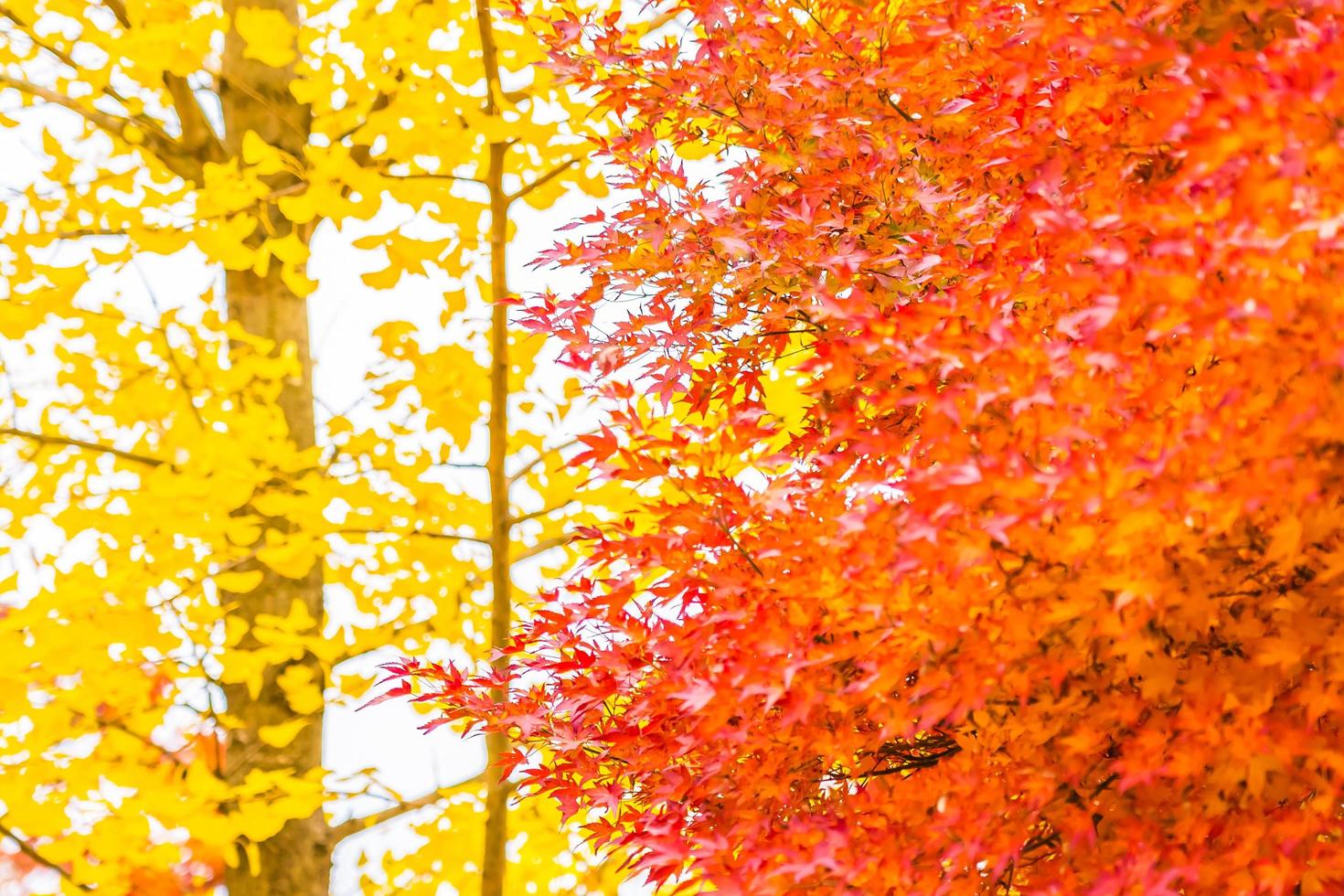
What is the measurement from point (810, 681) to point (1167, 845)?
58cm

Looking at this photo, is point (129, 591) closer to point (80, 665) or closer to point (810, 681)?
point (80, 665)

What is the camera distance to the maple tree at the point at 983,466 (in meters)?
1.55

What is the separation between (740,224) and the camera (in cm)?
251

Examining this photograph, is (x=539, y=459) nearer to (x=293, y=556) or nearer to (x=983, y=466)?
(x=293, y=556)

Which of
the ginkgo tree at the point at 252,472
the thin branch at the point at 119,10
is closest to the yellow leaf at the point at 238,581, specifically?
the ginkgo tree at the point at 252,472

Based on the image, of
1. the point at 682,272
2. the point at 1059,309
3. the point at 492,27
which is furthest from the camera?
the point at 492,27

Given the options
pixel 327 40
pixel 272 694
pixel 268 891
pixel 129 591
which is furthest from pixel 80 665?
pixel 327 40

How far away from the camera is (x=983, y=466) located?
1590 mm

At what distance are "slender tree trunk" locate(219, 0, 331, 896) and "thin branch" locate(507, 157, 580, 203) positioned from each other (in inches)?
33.4

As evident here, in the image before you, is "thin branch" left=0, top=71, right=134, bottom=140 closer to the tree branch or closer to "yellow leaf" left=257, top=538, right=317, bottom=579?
the tree branch

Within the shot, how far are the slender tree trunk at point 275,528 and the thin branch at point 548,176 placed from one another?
2.78 ft

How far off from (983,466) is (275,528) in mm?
3175

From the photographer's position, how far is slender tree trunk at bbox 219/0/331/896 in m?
4.10

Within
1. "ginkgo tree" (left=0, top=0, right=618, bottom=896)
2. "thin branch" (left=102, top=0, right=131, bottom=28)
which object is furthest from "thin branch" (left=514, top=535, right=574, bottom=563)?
"thin branch" (left=102, top=0, right=131, bottom=28)
